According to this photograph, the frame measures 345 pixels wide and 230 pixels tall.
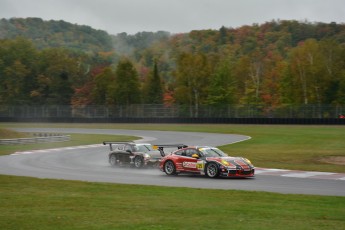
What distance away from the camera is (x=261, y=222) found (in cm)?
1143

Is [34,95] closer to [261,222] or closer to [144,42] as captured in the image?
[144,42]

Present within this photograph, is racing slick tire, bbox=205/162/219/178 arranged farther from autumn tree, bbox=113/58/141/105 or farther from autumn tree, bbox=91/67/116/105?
autumn tree, bbox=91/67/116/105

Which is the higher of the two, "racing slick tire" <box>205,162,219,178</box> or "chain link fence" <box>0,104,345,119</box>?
"chain link fence" <box>0,104,345,119</box>

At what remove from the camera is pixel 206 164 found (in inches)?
912

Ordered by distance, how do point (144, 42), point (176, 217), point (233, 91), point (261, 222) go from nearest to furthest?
point (261, 222)
point (176, 217)
point (233, 91)
point (144, 42)

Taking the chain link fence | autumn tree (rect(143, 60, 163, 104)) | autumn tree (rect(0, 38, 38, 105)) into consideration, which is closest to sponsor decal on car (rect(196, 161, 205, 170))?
the chain link fence

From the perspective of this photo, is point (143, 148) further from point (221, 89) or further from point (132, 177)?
point (221, 89)

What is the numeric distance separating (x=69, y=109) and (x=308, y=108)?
35.3m

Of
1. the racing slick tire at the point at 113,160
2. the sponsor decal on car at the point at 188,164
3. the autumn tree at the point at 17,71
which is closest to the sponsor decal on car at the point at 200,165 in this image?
the sponsor decal on car at the point at 188,164

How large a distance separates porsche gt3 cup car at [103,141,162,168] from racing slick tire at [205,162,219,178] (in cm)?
495

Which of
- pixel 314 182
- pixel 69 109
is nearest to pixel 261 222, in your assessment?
pixel 314 182

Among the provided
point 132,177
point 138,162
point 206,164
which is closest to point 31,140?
point 138,162

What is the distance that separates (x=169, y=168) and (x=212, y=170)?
229 centimetres

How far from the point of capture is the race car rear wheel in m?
24.3
